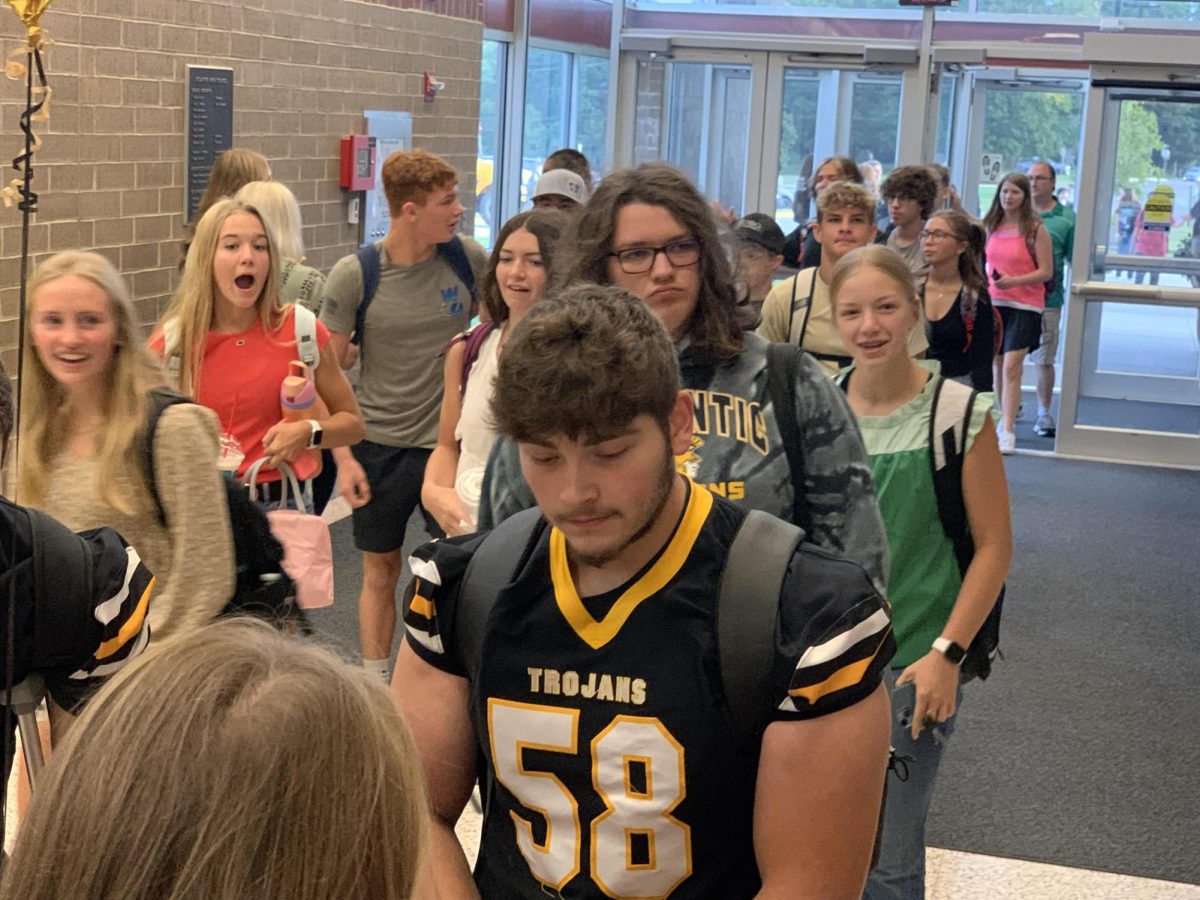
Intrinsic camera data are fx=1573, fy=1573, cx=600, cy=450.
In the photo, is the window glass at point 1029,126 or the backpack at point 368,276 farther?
the window glass at point 1029,126

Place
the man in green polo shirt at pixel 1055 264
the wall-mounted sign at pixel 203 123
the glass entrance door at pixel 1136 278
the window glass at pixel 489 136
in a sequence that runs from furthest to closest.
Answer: the window glass at pixel 489 136, the man in green polo shirt at pixel 1055 264, the glass entrance door at pixel 1136 278, the wall-mounted sign at pixel 203 123

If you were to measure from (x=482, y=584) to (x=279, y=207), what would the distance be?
13.6 ft

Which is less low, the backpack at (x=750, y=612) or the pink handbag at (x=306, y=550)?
the backpack at (x=750, y=612)

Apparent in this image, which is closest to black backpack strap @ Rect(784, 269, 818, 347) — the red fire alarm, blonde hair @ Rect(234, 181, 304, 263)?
blonde hair @ Rect(234, 181, 304, 263)

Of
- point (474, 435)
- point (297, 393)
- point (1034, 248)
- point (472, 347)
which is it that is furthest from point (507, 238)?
point (1034, 248)

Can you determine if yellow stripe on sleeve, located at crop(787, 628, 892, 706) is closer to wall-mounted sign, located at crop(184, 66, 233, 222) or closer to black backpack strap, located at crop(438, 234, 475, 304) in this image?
black backpack strap, located at crop(438, 234, 475, 304)

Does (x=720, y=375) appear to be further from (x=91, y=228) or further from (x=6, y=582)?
(x=91, y=228)

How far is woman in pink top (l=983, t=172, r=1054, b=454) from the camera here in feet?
34.5

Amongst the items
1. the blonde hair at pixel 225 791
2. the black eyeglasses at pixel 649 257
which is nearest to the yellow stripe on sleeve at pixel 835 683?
the blonde hair at pixel 225 791

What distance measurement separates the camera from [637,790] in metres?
1.59

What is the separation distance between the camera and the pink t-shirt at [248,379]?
14.0 ft

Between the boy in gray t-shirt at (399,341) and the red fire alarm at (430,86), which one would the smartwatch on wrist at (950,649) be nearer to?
the boy in gray t-shirt at (399,341)

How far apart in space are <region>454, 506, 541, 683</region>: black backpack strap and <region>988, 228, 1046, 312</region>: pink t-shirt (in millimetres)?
9493

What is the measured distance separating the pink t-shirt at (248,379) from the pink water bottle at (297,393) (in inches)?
1.0
